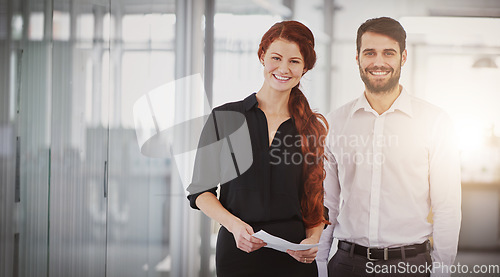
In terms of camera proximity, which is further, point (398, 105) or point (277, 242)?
point (398, 105)

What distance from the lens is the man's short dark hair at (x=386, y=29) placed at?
261cm

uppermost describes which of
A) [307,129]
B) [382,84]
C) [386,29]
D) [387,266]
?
[386,29]

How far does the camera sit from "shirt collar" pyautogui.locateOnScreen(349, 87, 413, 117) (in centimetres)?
258

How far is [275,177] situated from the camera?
237cm

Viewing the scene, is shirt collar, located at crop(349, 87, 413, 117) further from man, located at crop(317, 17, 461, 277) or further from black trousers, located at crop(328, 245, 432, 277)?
black trousers, located at crop(328, 245, 432, 277)

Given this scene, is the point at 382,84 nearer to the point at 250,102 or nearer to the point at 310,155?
the point at 310,155

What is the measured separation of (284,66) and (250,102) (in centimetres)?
25

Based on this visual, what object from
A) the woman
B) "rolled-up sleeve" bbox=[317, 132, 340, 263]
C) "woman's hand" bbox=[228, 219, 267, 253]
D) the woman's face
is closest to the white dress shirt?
"rolled-up sleeve" bbox=[317, 132, 340, 263]

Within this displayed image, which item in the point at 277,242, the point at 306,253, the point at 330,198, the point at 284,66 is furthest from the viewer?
the point at 330,198

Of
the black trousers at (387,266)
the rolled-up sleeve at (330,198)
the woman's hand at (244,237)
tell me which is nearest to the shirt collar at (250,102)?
the rolled-up sleeve at (330,198)

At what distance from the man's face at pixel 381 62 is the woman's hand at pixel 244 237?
98cm

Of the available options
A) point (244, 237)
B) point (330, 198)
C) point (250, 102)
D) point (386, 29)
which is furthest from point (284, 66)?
point (244, 237)

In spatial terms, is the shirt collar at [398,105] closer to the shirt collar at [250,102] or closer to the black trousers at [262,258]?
the shirt collar at [250,102]

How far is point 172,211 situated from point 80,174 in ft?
2.08
